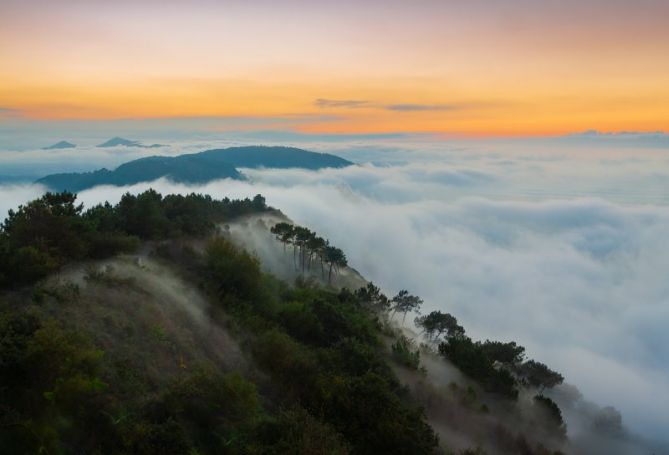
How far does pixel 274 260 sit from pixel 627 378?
9660 cm

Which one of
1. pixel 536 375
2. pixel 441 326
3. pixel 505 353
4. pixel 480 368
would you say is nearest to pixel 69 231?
pixel 480 368

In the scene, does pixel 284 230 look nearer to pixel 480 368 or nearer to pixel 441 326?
pixel 441 326

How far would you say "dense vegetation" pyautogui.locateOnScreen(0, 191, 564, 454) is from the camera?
12398mm

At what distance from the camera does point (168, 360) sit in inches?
682

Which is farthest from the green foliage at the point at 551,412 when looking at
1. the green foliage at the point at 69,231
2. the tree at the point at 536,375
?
the green foliage at the point at 69,231

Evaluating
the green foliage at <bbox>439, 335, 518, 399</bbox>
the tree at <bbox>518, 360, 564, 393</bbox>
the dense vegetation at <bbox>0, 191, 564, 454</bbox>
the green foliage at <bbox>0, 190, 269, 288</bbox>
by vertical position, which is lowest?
the tree at <bbox>518, 360, 564, 393</bbox>

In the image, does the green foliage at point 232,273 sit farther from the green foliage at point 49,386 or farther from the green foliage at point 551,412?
the green foliage at point 551,412

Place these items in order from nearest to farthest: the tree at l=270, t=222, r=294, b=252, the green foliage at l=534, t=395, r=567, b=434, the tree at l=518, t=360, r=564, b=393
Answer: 1. the green foliage at l=534, t=395, r=567, b=434
2. the tree at l=518, t=360, r=564, b=393
3. the tree at l=270, t=222, r=294, b=252

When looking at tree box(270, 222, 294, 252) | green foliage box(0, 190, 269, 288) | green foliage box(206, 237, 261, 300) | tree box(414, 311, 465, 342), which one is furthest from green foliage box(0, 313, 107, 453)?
tree box(270, 222, 294, 252)

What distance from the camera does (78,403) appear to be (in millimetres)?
12570

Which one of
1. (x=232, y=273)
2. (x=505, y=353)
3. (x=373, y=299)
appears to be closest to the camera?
(x=232, y=273)

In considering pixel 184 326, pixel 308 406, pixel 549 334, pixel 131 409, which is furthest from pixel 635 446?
pixel 549 334

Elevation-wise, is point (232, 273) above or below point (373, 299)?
above

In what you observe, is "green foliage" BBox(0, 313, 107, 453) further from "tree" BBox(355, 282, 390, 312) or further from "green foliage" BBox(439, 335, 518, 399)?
"tree" BBox(355, 282, 390, 312)
